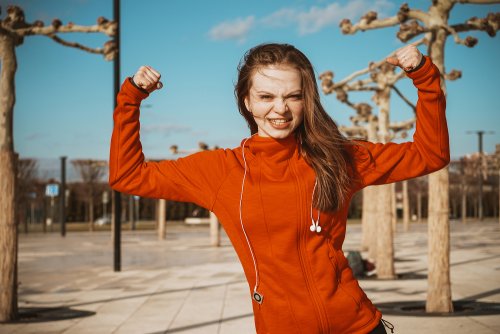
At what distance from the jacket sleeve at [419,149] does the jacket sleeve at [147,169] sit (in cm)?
56

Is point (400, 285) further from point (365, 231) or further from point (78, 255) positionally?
point (78, 255)

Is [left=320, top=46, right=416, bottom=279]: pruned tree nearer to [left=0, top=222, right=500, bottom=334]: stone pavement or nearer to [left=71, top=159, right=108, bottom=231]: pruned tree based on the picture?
[left=0, top=222, right=500, bottom=334]: stone pavement

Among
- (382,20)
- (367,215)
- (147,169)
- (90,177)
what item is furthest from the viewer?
(90,177)

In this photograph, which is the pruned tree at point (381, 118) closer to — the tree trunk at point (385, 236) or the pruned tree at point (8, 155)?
the tree trunk at point (385, 236)

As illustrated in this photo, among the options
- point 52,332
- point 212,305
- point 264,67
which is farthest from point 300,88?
point 212,305

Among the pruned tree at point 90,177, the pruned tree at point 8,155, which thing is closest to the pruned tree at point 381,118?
the pruned tree at point 8,155

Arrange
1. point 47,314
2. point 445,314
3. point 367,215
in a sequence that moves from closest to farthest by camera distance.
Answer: point 445,314
point 47,314
point 367,215

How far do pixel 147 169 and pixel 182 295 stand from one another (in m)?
10.2

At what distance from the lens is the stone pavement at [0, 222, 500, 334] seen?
948 cm

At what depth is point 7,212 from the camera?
1010 cm

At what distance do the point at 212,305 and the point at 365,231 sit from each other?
43.1ft

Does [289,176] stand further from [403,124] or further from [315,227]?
[403,124]

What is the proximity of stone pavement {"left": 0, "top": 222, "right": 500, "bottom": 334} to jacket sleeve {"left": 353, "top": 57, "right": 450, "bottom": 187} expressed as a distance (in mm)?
6363

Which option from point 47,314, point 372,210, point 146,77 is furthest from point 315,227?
point 372,210
